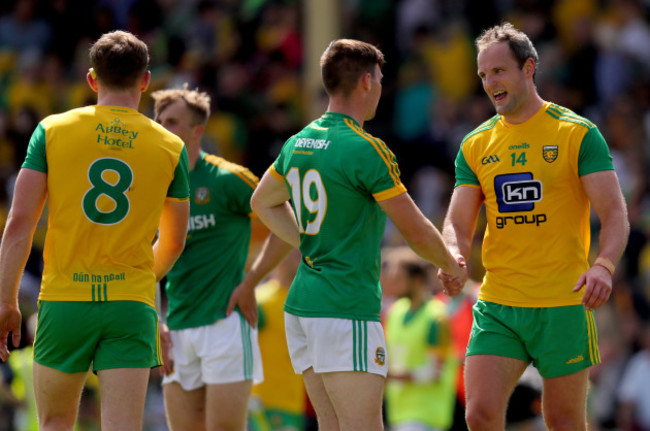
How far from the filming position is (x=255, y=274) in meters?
6.95

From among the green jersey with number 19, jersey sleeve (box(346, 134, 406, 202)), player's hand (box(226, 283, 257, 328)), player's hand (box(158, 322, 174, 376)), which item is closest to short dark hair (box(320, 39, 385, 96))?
the green jersey with number 19

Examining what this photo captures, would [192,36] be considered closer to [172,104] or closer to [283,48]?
[283,48]

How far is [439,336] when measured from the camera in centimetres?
1009

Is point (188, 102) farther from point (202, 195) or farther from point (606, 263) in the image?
point (606, 263)

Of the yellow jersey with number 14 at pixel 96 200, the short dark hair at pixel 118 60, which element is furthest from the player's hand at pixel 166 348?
the short dark hair at pixel 118 60

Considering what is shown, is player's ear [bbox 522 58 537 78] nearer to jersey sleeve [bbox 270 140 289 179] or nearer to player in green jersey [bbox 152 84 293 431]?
jersey sleeve [bbox 270 140 289 179]

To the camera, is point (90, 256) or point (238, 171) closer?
point (90, 256)

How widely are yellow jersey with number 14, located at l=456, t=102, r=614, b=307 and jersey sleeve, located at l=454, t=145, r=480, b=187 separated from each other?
0.39 ft

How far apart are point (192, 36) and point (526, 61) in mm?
10995

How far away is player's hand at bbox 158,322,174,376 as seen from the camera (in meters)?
6.98

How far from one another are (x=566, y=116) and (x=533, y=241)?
73cm

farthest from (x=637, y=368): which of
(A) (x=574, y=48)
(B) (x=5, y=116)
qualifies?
(B) (x=5, y=116)

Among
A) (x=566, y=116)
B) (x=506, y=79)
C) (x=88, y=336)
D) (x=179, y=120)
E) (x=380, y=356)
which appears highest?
(x=506, y=79)

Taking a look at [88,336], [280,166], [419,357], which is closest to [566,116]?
[280,166]
